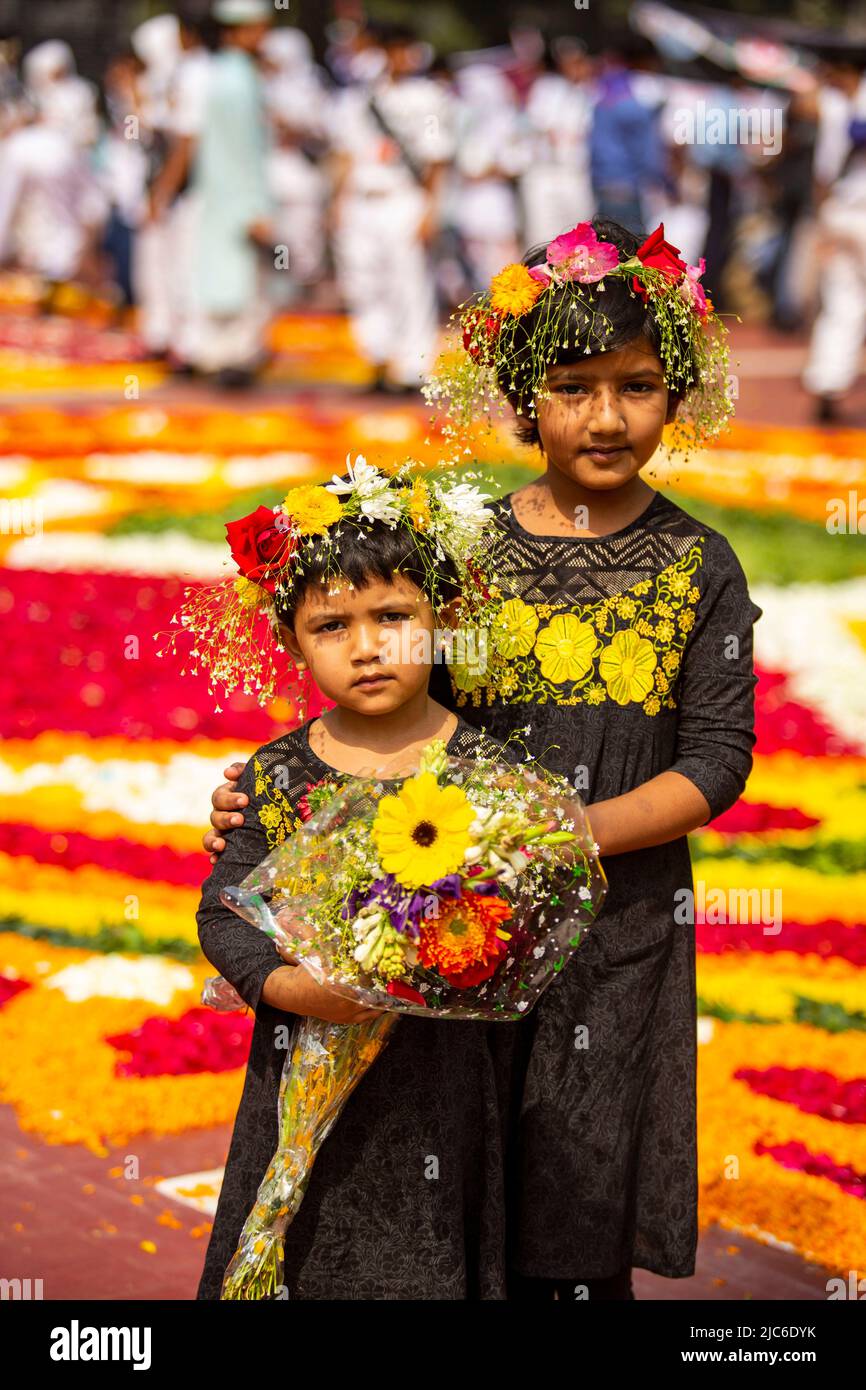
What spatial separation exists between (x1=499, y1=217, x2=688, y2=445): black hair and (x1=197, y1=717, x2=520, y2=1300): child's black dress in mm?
619

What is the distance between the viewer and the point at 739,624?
3.19 m

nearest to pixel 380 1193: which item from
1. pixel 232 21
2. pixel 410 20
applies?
pixel 232 21

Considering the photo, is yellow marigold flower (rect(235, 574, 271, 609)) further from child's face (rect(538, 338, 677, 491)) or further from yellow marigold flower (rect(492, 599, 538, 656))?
child's face (rect(538, 338, 677, 491))

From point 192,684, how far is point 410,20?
32.6m

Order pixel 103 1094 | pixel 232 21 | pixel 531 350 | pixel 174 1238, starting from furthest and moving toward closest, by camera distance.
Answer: pixel 232 21 < pixel 103 1094 < pixel 174 1238 < pixel 531 350

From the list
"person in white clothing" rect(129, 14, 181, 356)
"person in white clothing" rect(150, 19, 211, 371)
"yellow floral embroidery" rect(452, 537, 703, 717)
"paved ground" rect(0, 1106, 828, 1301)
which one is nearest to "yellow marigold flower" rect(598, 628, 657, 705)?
"yellow floral embroidery" rect(452, 537, 703, 717)

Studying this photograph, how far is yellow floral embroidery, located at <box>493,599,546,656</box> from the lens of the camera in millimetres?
Answer: 3189

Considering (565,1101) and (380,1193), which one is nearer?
(380,1193)

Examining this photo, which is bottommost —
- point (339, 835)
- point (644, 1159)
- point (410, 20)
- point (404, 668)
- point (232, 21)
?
point (644, 1159)

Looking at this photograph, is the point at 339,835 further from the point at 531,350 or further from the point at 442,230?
the point at 442,230

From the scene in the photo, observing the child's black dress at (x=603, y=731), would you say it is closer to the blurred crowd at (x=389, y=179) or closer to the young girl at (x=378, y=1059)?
the young girl at (x=378, y=1059)

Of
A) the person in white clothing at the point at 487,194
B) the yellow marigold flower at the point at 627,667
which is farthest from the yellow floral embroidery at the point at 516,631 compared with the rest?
the person in white clothing at the point at 487,194

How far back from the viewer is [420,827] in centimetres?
254

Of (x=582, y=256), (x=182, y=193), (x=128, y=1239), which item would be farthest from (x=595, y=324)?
(x=182, y=193)
